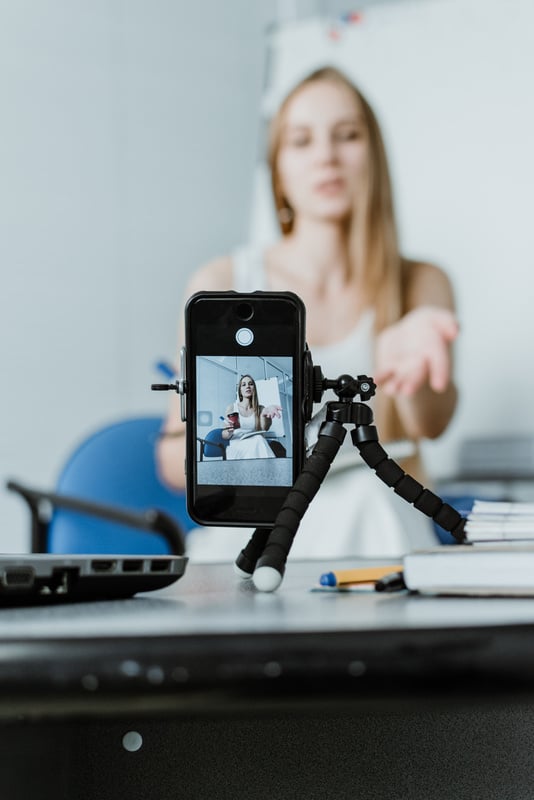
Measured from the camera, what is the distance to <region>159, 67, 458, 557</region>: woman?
2408mm

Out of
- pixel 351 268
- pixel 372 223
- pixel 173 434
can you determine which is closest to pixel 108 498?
pixel 173 434

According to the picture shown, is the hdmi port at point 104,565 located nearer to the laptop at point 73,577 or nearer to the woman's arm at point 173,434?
the laptop at point 73,577

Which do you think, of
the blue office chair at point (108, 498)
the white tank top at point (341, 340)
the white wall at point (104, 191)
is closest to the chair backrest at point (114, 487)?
the blue office chair at point (108, 498)

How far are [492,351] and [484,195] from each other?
40 cm

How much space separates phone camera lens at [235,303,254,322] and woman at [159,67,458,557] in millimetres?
1734

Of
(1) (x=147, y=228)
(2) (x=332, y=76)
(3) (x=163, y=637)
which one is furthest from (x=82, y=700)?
(1) (x=147, y=228)

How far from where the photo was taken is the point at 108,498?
74.7 inches

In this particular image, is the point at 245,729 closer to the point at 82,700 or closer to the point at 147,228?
the point at 82,700

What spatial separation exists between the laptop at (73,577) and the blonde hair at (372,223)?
2.04m

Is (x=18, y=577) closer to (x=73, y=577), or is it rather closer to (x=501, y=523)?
(x=73, y=577)

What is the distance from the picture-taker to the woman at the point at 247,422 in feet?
1.90

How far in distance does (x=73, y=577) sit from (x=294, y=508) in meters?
0.13

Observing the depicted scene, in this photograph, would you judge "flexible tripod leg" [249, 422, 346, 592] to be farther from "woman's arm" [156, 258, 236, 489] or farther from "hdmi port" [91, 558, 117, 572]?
"woman's arm" [156, 258, 236, 489]

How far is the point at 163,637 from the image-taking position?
341mm
